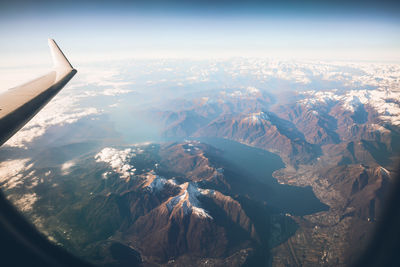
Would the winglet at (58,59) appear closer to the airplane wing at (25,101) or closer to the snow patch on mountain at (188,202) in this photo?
the airplane wing at (25,101)

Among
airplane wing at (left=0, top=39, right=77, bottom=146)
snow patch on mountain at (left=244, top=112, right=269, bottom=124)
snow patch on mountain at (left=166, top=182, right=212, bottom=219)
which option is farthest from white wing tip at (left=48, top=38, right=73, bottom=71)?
snow patch on mountain at (left=244, top=112, right=269, bottom=124)

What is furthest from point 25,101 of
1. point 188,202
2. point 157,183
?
point 157,183

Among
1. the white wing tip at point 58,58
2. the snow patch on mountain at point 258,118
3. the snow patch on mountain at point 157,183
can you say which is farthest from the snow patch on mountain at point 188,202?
the snow patch on mountain at point 258,118

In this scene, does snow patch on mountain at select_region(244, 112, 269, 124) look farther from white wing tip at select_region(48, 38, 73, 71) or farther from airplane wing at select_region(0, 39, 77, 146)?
airplane wing at select_region(0, 39, 77, 146)

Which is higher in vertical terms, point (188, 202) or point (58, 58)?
point (58, 58)

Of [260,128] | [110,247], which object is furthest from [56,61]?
[260,128]

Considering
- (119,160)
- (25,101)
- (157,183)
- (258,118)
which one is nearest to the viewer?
(25,101)

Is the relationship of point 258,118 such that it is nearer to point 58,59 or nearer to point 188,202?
point 188,202
